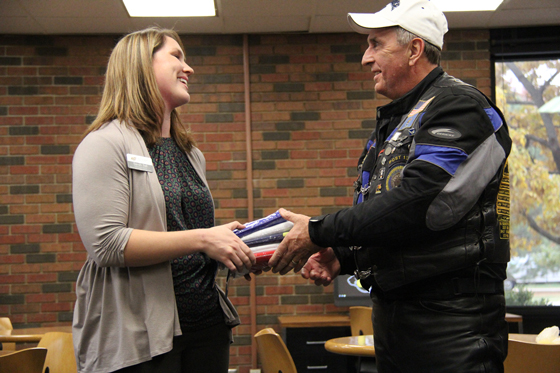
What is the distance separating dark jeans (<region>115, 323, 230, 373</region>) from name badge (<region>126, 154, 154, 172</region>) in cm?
51

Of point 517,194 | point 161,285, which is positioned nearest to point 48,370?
point 161,285

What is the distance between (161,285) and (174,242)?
5.8 inches

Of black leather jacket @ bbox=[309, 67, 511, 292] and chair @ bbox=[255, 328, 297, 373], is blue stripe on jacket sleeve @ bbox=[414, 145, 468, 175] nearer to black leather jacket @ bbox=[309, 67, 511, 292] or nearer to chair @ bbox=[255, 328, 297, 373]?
black leather jacket @ bbox=[309, 67, 511, 292]

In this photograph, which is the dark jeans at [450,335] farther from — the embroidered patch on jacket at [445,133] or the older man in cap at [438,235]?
the embroidered patch on jacket at [445,133]

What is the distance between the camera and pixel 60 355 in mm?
2656

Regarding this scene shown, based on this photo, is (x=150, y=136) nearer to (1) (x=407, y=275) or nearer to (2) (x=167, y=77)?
(2) (x=167, y=77)

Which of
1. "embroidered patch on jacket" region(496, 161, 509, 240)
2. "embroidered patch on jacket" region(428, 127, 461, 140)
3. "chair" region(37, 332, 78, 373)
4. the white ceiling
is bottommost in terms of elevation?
"chair" region(37, 332, 78, 373)

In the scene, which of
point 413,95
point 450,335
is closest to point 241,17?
point 413,95

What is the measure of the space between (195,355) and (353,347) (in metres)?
1.65

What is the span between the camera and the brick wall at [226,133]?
4828 mm

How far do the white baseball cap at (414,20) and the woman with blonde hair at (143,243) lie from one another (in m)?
0.71

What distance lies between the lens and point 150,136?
170 cm

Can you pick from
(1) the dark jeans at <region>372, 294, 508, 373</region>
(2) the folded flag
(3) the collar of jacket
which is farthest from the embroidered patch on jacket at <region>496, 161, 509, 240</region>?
(2) the folded flag

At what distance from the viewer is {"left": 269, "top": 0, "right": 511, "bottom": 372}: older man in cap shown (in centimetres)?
138
